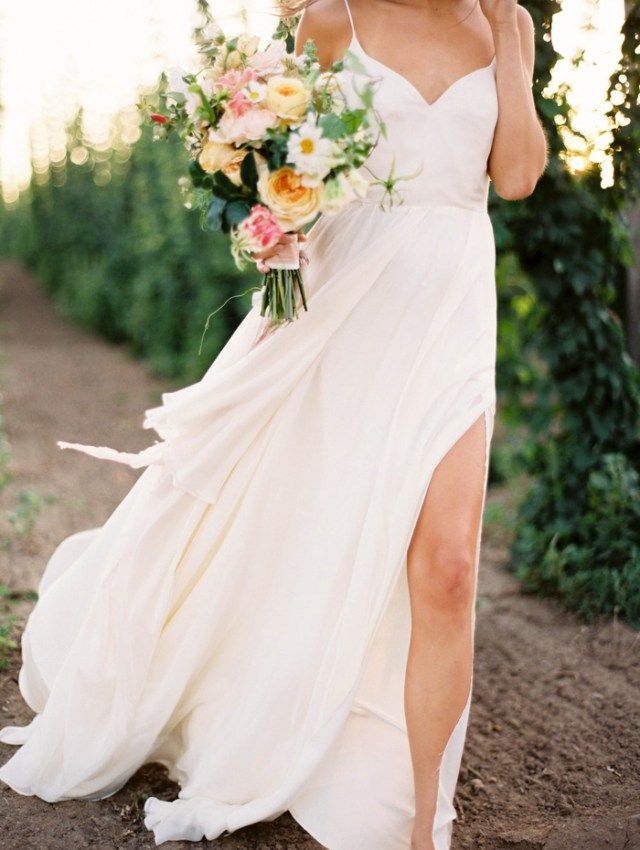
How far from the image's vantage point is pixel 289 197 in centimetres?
214

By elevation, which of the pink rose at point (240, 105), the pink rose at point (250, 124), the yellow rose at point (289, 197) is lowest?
the yellow rose at point (289, 197)

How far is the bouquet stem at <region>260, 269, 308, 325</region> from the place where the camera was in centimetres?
239

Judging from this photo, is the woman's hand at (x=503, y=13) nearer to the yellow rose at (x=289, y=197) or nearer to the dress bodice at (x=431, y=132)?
the dress bodice at (x=431, y=132)

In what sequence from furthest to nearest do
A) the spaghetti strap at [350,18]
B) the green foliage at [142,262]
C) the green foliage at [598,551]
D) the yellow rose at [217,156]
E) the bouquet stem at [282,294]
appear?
1. the green foliage at [142,262]
2. the green foliage at [598,551]
3. the spaghetti strap at [350,18]
4. the bouquet stem at [282,294]
5. the yellow rose at [217,156]

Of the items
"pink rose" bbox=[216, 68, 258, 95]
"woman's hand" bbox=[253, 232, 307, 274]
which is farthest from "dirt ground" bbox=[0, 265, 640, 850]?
"pink rose" bbox=[216, 68, 258, 95]

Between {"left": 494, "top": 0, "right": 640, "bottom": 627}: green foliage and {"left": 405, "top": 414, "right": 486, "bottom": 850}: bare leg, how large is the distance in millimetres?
1910

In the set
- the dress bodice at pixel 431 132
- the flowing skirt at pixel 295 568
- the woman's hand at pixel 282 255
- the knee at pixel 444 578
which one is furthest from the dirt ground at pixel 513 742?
the dress bodice at pixel 431 132

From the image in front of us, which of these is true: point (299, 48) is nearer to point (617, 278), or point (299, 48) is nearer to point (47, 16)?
point (617, 278)

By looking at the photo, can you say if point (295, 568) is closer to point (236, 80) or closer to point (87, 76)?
point (236, 80)

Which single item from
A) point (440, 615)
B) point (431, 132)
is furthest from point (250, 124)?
point (440, 615)

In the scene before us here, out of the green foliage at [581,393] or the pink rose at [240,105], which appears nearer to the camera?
the pink rose at [240,105]

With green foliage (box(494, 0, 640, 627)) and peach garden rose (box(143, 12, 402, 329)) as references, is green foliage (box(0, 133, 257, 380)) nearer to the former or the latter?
green foliage (box(494, 0, 640, 627))

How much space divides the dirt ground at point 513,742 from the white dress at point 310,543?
10 centimetres

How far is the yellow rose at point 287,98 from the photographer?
2143mm
